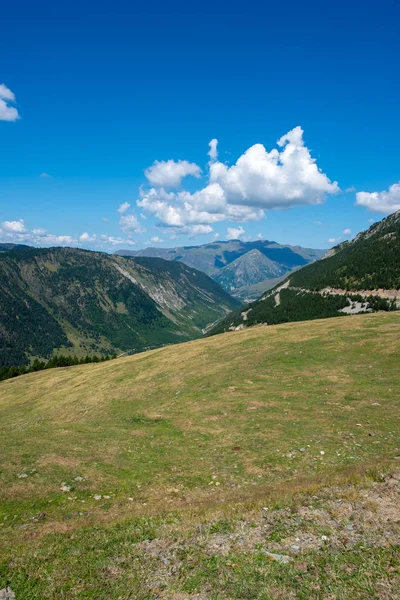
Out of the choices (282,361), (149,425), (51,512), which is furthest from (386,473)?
(282,361)

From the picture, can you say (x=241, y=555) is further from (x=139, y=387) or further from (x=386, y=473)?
(x=139, y=387)

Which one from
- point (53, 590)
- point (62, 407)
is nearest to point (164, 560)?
point (53, 590)

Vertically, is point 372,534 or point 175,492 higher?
point 372,534

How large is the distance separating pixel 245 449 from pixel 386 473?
825 centimetres

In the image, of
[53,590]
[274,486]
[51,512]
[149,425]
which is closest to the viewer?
[53,590]

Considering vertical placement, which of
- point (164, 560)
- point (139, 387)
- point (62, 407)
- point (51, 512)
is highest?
point (164, 560)

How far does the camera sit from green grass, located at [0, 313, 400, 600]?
10000mm

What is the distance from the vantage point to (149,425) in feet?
90.4

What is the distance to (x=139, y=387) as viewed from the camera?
41.0 m

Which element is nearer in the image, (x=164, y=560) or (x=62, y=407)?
(x=164, y=560)

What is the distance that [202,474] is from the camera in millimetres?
18250

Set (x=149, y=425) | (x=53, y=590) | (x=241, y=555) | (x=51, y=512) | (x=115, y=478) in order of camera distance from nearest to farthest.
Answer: (x=53, y=590), (x=241, y=555), (x=51, y=512), (x=115, y=478), (x=149, y=425)

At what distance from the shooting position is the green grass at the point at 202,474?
1000 cm

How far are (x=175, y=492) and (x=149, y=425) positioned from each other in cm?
1151
